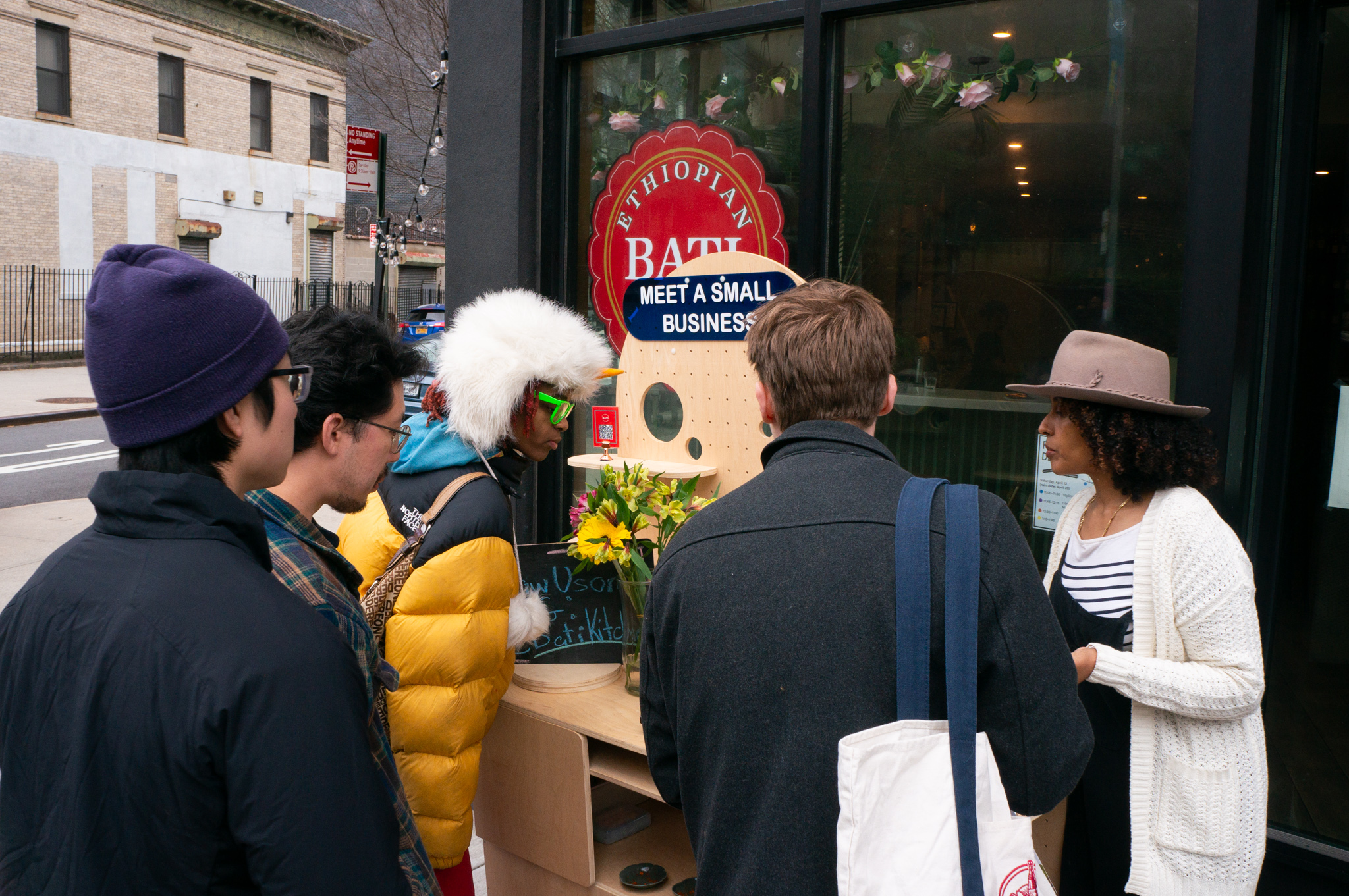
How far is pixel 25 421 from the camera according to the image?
14.5 metres

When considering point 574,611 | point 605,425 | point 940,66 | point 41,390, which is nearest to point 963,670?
point 574,611

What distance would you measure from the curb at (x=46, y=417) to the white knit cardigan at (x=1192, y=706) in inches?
612

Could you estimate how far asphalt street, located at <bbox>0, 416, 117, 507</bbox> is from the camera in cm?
1015

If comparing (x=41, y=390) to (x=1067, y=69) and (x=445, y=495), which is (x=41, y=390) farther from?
(x=1067, y=69)

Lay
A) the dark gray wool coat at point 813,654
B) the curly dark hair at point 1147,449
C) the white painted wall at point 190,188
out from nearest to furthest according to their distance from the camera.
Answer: the dark gray wool coat at point 813,654
the curly dark hair at point 1147,449
the white painted wall at point 190,188

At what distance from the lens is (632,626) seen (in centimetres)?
301

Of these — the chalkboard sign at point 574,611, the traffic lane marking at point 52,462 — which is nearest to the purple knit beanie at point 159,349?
the chalkboard sign at point 574,611

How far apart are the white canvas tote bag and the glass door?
2.20m

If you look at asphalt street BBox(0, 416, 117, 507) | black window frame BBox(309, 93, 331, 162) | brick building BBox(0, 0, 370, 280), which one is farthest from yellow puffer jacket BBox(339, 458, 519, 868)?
black window frame BBox(309, 93, 331, 162)

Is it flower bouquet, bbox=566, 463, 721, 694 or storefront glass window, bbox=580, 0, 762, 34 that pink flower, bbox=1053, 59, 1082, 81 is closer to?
storefront glass window, bbox=580, 0, 762, 34

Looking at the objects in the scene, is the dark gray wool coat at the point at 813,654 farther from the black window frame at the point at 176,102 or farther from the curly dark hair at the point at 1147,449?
the black window frame at the point at 176,102

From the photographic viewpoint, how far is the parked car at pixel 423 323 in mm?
19395

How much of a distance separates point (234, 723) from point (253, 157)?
1132 inches

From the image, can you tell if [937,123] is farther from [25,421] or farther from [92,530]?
[25,421]
